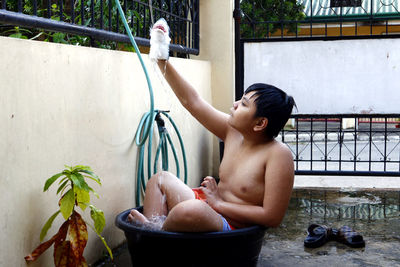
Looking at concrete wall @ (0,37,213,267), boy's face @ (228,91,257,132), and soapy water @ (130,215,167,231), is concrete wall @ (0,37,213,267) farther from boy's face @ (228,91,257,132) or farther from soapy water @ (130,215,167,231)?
boy's face @ (228,91,257,132)

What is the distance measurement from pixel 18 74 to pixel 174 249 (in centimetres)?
104

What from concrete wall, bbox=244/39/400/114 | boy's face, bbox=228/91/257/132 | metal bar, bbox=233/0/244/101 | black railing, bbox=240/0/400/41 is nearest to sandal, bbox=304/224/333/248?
boy's face, bbox=228/91/257/132

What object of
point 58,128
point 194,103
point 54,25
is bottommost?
point 58,128

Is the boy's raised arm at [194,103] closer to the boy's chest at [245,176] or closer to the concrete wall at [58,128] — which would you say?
the boy's chest at [245,176]

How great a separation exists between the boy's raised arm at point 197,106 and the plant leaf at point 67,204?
891mm

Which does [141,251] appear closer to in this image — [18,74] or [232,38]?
[18,74]

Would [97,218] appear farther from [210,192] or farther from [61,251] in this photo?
[210,192]

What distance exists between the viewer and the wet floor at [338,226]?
3342 mm

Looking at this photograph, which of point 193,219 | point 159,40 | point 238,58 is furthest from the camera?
point 238,58

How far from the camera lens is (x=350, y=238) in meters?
3.59

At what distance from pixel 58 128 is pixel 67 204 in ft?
1.38

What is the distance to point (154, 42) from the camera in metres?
2.77

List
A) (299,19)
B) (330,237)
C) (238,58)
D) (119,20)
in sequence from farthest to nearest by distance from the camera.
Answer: (299,19) → (238,58) → (119,20) → (330,237)

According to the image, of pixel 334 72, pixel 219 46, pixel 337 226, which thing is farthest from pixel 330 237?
pixel 219 46
